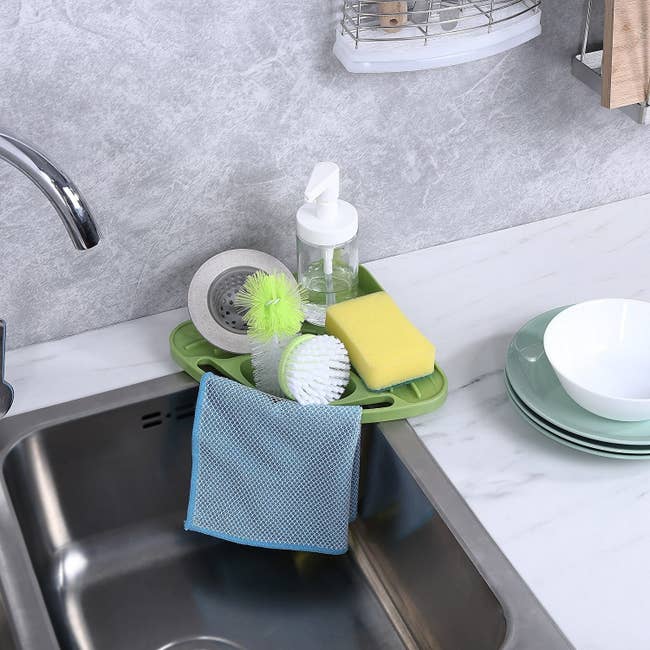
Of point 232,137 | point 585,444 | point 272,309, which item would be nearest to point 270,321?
point 272,309

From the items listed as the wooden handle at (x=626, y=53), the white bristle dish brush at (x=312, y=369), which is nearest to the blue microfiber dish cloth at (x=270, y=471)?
the white bristle dish brush at (x=312, y=369)

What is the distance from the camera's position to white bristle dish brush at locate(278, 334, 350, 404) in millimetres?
981

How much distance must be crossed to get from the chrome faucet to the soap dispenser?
25 cm

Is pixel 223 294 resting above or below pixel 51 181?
below

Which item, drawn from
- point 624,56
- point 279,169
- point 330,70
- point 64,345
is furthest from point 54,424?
point 624,56

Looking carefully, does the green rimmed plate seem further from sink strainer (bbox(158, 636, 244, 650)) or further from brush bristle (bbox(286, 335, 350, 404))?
sink strainer (bbox(158, 636, 244, 650))

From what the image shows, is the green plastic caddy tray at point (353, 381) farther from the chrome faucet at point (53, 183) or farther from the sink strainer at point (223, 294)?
the chrome faucet at point (53, 183)

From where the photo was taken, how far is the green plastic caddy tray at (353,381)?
1003 millimetres

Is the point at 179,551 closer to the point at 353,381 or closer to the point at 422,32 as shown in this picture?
the point at 353,381

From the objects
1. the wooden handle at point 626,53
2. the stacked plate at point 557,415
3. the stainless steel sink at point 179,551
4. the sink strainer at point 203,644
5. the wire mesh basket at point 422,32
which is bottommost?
the sink strainer at point 203,644

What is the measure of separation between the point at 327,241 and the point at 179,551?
0.39 metres

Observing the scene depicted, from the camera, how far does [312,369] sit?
984 mm

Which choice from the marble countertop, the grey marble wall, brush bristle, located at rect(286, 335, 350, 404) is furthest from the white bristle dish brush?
the grey marble wall

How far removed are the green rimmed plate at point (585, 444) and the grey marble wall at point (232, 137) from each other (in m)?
0.35
